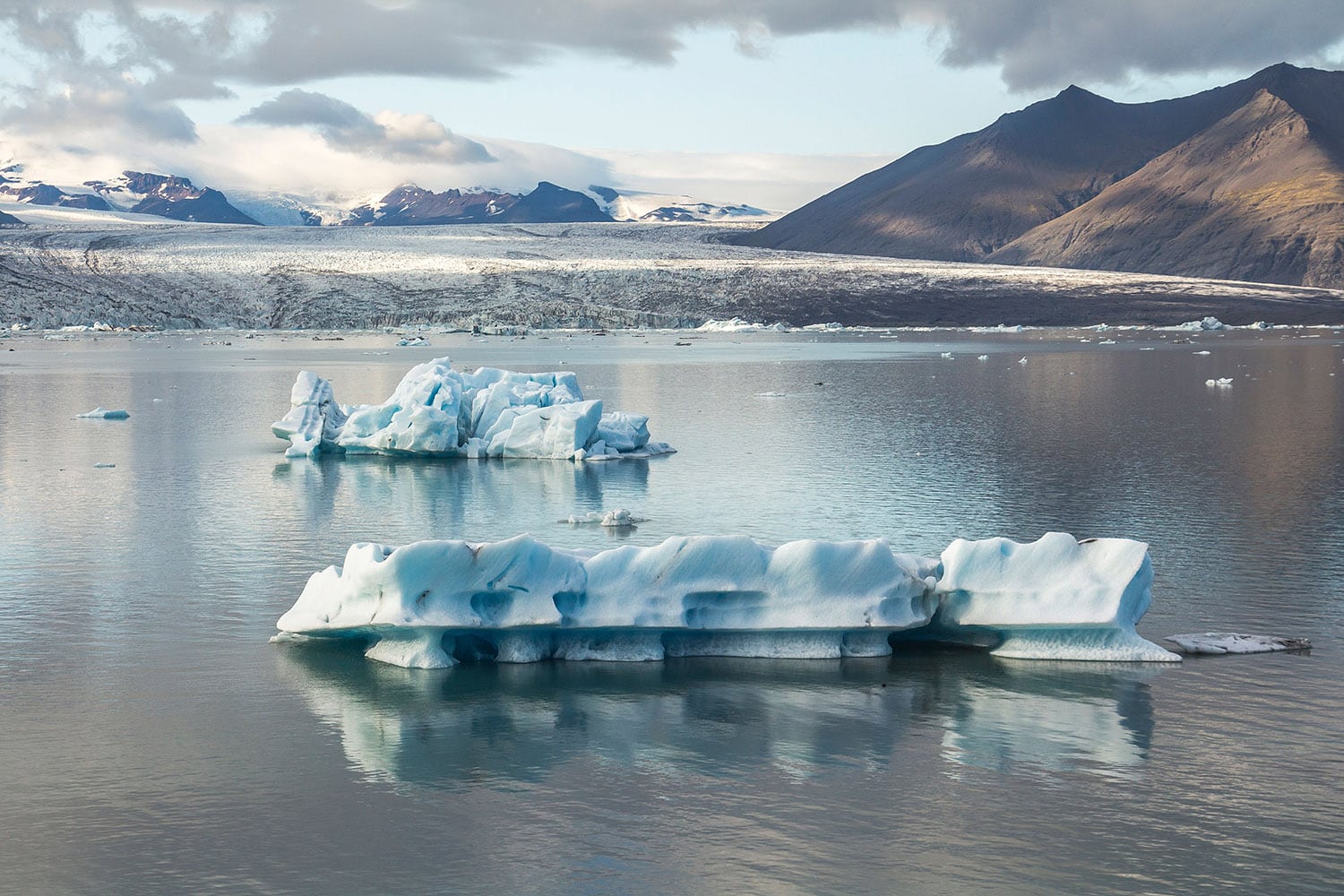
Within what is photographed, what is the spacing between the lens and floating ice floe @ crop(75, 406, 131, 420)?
29.1 meters

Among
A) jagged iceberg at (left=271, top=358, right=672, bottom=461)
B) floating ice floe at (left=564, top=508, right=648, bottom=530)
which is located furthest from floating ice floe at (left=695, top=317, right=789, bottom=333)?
floating ice floe at (left=564, top=508, right=648, bottom=530)

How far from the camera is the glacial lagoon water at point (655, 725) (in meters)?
6.95

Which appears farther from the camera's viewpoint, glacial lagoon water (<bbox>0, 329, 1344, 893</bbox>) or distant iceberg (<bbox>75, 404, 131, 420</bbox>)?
distant iceberg (<bbox>75, 404, 131, 420</bbox>)

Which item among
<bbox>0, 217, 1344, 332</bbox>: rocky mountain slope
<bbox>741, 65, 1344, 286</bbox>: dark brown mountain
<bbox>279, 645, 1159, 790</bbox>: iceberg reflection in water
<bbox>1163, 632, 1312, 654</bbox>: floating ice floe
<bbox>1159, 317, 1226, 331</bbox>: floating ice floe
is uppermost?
<bbox>741, 65, 1344, 286</bbox>: dark brown mountain

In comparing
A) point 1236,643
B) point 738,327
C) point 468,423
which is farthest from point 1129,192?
point 1236,643

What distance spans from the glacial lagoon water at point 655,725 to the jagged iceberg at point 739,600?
0.27 meters

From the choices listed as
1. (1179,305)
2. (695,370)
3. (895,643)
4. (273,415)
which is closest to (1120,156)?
(1179,305)

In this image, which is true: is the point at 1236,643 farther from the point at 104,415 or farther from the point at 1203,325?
the point at 1203,325

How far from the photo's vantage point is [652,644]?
10695 mm

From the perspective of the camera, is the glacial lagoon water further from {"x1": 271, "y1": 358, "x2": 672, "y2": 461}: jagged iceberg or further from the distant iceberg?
the distant iceberg

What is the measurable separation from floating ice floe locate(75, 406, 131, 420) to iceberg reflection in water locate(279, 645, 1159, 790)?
20.6 m

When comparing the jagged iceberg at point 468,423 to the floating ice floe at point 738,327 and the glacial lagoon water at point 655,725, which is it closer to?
the glacial lagoon water at point 655,725

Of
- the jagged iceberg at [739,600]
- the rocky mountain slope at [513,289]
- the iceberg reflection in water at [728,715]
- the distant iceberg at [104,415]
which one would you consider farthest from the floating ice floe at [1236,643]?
the rocky mountain slope at [513,289]

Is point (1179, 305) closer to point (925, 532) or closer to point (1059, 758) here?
point (925, 532)
